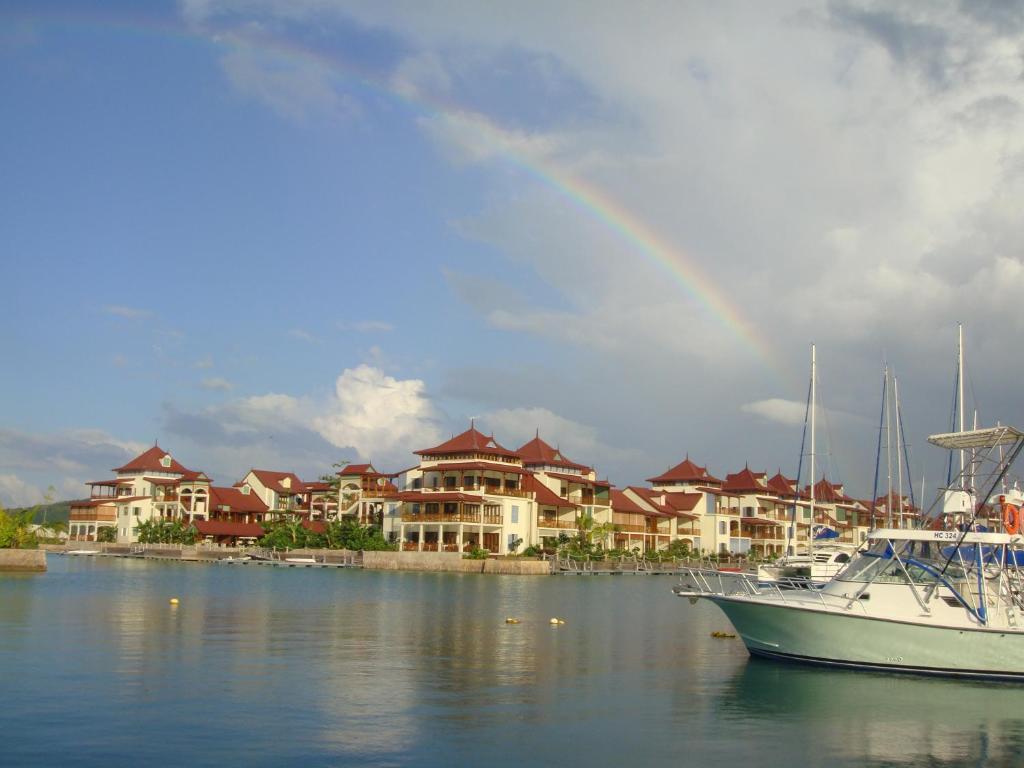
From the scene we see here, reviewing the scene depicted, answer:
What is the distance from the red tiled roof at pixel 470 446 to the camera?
330 ft

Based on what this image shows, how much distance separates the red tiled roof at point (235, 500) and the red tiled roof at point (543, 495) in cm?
4024

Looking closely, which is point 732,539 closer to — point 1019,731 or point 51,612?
point 51,612

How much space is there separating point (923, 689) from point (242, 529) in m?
104

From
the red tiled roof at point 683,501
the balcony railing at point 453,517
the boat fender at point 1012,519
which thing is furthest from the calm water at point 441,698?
the red tiled roof at point 683,501

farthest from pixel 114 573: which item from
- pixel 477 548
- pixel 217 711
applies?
pixel 217 711

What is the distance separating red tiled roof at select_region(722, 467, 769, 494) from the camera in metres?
136

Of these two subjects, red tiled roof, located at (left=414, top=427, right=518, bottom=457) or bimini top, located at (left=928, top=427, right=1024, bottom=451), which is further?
red tiled roof, located at (left=414, top=427, right=518, bottom=457)

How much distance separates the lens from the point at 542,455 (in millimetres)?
108688

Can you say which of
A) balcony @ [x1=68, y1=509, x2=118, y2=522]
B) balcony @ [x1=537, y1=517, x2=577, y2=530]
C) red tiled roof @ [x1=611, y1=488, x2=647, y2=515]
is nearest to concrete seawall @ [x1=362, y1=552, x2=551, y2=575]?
balcony @ [x1=537, y1=517, x2=577, y2=530]

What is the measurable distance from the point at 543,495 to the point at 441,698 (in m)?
79.1

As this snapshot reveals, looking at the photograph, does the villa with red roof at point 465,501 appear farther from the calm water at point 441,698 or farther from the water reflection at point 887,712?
the water reflection at point 887,712

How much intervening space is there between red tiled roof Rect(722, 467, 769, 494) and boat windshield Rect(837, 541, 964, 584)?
10822 cm

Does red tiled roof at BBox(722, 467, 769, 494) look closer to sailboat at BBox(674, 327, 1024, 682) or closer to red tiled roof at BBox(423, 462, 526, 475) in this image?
red tiled roof at BBox(423, 462, 526, 475)

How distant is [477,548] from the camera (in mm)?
91688
